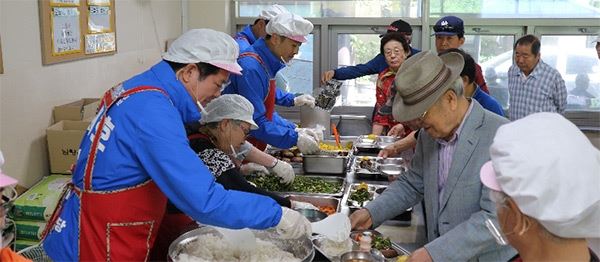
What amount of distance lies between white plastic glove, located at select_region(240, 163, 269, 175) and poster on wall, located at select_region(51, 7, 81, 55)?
1210mm

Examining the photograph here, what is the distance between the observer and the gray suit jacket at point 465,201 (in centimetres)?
173

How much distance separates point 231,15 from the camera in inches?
227

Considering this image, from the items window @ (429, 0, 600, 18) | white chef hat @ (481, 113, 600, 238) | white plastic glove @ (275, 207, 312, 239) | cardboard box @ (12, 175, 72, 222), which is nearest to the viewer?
white chef hat @ (481, 113, 600, 238)

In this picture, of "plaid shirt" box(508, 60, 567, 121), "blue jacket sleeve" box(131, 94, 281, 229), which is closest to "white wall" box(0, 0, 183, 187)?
"blue jacket sleeve" box(131, 94, 281, 229)

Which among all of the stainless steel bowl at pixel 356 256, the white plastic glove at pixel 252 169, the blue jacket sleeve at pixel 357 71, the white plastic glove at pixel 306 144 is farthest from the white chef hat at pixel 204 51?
the blue jacket sleeve at pixel 357 71

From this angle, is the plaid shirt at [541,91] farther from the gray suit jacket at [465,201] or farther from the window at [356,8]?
the gray suit jacket at [465,201]

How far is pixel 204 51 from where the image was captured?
191 cm

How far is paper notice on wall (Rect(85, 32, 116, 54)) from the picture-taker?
344 cm

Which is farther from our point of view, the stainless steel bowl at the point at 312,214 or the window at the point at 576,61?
the window at the point at 576,61

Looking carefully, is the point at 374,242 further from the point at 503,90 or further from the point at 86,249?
the point at 503,90

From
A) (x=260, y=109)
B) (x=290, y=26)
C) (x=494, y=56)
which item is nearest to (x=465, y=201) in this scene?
(x=260, y=109)

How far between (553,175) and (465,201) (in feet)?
2.60

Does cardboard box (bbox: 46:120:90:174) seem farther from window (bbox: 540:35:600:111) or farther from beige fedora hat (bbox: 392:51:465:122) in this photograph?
window (bbox: 540:35:600:111)

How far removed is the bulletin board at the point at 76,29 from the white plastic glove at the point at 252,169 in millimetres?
1191
